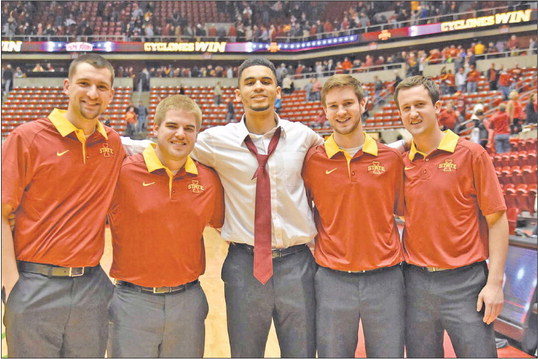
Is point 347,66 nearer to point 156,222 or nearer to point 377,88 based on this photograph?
point 377,88

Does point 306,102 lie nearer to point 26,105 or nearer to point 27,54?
point 26,105

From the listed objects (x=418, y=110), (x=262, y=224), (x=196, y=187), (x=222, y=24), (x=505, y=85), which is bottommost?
(x=262, y=224)

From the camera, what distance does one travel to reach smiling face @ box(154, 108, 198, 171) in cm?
273

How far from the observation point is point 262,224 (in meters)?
2.80

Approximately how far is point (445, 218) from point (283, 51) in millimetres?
22097

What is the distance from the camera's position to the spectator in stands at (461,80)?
16.8 m

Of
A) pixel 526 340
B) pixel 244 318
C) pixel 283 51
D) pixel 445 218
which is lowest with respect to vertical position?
pixel 526 340

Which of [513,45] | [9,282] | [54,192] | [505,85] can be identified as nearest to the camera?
[9,282]

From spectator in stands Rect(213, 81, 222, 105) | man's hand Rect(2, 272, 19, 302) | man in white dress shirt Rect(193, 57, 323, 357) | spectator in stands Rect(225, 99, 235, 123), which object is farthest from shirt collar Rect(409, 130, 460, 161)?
spectator in stands Rect(213, 81, 222, 105)

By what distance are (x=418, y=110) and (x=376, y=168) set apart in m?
0.41

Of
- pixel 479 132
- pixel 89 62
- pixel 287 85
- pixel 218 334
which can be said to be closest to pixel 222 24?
pixel 287 85

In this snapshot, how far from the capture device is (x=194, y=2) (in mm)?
25891

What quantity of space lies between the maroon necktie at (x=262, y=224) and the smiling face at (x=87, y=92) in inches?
35.4

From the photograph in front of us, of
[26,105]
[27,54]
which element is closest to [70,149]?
[26,105]
